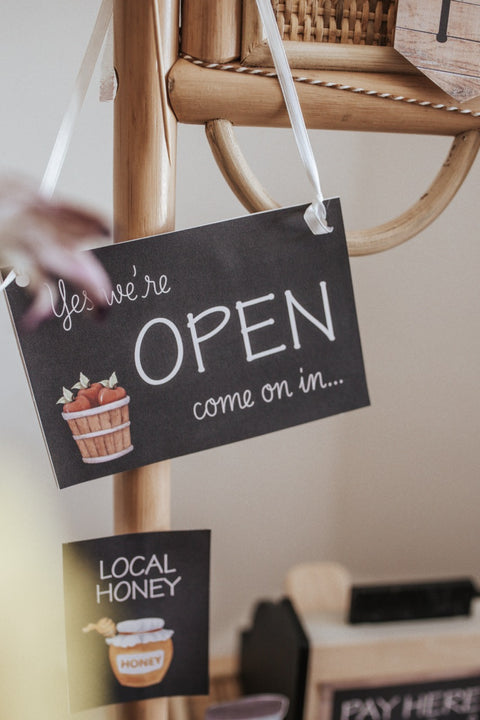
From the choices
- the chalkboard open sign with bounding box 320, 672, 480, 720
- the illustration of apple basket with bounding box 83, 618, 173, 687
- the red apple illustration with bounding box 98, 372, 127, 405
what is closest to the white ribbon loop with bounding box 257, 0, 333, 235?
the red apple illustration with bounding box 98, 372, 127, 405

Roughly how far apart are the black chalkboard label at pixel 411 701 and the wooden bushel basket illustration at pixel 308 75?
2.02 feet

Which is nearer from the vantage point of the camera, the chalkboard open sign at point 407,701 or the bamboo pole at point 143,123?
the bamboo pole at point 143,123

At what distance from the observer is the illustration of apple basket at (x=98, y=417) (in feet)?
1.64

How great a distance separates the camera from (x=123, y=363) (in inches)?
20.1

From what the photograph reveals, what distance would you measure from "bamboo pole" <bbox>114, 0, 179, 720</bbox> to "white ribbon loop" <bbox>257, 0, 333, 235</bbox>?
0.08 m

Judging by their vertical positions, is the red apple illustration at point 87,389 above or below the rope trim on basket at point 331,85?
below

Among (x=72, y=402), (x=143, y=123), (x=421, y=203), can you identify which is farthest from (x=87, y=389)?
Answer: (x=421, y=203)

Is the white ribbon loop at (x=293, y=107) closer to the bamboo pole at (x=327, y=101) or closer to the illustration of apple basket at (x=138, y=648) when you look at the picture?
the bamboo pole at (x=327, y=101)

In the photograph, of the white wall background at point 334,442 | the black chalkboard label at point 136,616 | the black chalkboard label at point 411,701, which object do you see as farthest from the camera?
the white wall background at point 334,442

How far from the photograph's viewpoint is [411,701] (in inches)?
30.9

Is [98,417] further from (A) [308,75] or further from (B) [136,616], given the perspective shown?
(A) [308,75]

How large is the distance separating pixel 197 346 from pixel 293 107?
20 centimetres

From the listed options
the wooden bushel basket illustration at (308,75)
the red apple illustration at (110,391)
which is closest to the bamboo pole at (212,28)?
the wooden bushel basket illustration at (308,75)

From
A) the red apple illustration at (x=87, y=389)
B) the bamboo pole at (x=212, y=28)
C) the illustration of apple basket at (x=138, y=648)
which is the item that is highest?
the bamboo pole at (x=212, y=28)
